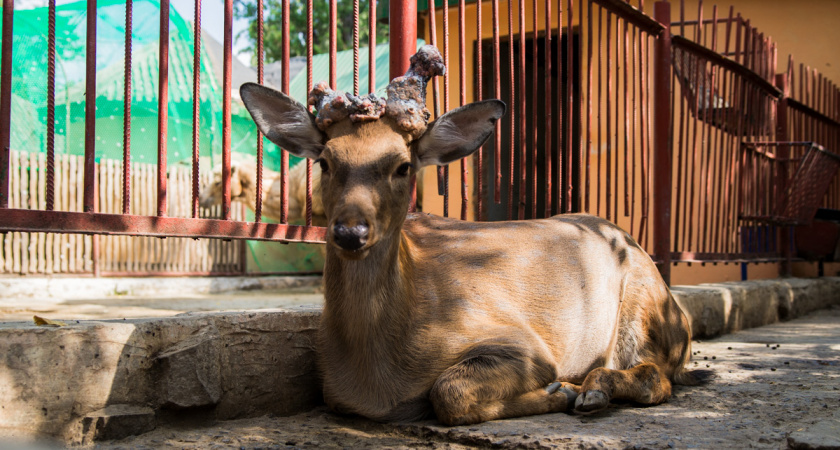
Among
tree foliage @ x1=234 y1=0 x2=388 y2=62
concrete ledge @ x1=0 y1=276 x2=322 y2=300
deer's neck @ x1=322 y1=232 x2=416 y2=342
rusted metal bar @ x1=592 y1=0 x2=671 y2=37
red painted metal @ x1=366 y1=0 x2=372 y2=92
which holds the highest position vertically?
tree foliage @ x1=234 y1=0 x2=388 y2=62

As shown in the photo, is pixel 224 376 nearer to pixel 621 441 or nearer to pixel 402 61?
pixel 621 441

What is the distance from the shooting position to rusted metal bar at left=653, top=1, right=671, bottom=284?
7.05 m

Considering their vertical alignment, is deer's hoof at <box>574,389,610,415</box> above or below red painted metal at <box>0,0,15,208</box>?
below

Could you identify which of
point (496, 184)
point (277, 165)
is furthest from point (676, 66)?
point (277, 165)

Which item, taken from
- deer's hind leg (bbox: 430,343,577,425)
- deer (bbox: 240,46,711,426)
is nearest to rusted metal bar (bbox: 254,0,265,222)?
deer (bbox: 240,46,711,426)

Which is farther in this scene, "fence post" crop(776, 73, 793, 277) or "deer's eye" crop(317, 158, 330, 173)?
"fence post" crop(776, 73, 793, 277)

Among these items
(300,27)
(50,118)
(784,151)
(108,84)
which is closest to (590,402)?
(50,118)

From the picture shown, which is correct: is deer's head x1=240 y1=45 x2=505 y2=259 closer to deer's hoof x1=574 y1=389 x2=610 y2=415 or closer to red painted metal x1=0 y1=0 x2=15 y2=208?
red painted metal x1=0 y1=0 x2=15 y2=208

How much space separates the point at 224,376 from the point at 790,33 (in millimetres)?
12208

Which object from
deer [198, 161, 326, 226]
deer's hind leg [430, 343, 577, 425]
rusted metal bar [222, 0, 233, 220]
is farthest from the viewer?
deer [198, 161, 326, 226]

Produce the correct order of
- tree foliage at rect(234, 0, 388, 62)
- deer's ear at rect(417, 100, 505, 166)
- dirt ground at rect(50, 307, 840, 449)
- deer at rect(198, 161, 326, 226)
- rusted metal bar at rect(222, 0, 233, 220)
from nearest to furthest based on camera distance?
dirt ground at rect(50, 307, 840, 449), deer's ear at rect(417, 100, 505, 166), rusted metal bar at rect(222, 0, 233, 220), deer at rect(198, 161, 326, 226), tree foliage at rect(234, 0, 388, 62)

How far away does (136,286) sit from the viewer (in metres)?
12.1

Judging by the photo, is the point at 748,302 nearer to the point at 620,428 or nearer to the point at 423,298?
the point at 620,428

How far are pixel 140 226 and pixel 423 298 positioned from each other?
149cm
